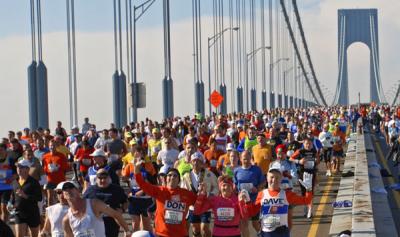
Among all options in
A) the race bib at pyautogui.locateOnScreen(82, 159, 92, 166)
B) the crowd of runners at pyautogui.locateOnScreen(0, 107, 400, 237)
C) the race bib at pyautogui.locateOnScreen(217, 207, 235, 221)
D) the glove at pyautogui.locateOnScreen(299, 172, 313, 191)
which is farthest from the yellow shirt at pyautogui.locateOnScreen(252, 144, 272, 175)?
the race bib at pyautogui.locateOnScreen(217, 207, 235, 221)

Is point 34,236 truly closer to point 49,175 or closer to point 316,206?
point 49,175

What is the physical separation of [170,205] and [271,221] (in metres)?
1.00

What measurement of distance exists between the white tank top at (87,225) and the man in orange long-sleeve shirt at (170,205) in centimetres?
198

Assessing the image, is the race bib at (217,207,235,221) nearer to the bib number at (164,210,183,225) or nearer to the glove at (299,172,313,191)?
the bib number at (164,210,183,225)

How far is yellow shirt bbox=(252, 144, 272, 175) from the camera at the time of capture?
1543 cm

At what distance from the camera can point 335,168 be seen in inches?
1008

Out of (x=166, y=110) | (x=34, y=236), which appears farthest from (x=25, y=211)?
(x=166, y=110)

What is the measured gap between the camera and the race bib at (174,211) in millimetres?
9734

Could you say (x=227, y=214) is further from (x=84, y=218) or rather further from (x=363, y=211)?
(x=363, y=211)

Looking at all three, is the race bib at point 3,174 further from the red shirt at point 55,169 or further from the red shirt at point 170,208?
the red shirt at point 170,208

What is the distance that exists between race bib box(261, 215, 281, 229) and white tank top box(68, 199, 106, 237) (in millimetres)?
2492

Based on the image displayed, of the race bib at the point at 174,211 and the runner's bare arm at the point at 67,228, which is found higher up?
the runner's bare arm at the point at 67,228

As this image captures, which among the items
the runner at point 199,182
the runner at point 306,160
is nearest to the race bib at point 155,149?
the runner at point 306,160

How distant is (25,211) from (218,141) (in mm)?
7381
